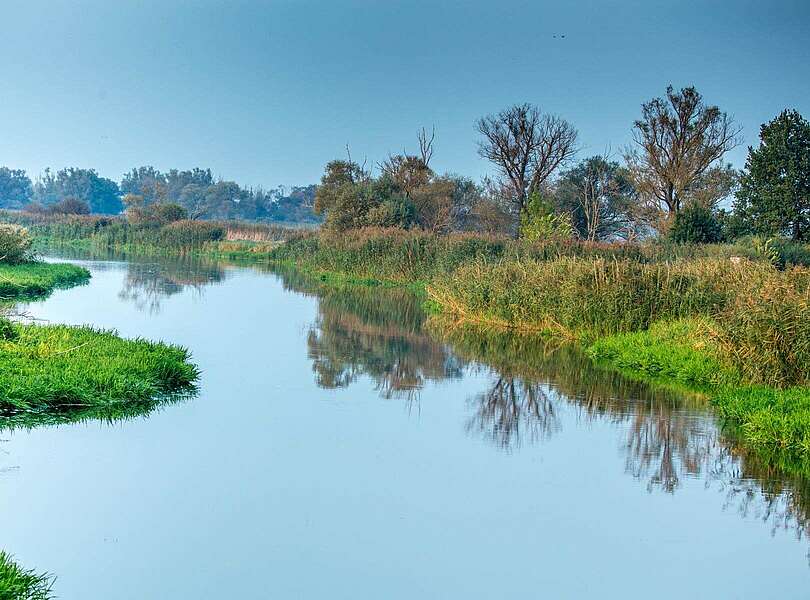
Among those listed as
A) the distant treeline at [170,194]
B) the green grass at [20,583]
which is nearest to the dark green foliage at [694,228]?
the green grass at [20,583]

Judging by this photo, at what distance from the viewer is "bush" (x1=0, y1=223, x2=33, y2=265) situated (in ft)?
91.0

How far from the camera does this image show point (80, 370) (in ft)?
37.1

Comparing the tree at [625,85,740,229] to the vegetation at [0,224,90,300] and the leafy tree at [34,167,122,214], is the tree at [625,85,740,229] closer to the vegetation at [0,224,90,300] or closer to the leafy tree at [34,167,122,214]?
the vegetation at [0,224,90,300]

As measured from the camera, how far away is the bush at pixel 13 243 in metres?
27.8

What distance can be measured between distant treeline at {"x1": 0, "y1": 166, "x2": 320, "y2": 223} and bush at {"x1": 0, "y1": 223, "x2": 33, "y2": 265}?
243ft

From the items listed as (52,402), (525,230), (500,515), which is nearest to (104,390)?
(52,402)

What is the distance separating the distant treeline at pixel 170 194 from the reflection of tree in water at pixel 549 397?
86.7 m

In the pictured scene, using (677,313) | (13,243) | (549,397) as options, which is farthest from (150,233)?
(549,397)

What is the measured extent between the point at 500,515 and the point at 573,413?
15.1ft

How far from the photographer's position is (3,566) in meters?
5.61

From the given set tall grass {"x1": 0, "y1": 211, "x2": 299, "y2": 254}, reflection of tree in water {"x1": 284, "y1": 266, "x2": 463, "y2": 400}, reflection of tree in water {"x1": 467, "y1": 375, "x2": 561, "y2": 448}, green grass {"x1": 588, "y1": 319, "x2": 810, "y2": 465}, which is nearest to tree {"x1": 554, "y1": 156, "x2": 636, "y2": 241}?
tall grass {"x1": 0, "y1": 211, "x2": 299, "y2": 254}

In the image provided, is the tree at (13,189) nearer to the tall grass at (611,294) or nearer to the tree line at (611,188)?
the tree line at (611,188)

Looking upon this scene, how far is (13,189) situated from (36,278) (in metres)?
111

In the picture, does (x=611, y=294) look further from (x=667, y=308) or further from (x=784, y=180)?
(x=784, y=180)
